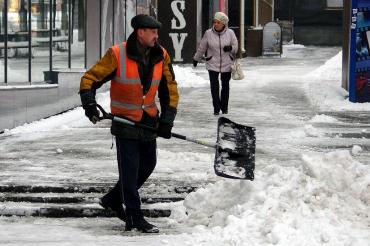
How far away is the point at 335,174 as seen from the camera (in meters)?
7.87

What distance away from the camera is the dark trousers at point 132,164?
729 centimetres

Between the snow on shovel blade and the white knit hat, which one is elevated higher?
the white knit hat

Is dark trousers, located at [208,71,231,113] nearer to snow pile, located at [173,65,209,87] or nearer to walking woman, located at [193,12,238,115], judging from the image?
walking woman, located at [193,12,238,115]

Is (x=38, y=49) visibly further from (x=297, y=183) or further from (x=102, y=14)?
(x=297, y=183)

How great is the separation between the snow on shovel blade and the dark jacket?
2.01 ft

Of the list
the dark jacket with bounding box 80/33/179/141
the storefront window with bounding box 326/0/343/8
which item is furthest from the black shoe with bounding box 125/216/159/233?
the storefront window with bounding box 326/0/343/8

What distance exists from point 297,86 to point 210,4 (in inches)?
603

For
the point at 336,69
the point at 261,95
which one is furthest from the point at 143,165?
the point at 336,69

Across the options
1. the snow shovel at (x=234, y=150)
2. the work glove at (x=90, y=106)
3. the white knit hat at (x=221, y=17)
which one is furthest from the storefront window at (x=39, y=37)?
the work glove at (x=90, y=106)

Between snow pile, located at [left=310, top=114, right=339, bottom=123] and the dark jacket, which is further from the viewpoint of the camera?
snow pile, located at [left=310, top=114, right=339, bottom=123]

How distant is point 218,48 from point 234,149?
24.9 ft

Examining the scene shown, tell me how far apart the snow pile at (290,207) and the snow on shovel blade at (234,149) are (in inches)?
5.9

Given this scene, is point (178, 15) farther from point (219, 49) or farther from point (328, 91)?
point (219, 49)

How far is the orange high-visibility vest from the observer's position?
7203 mm
